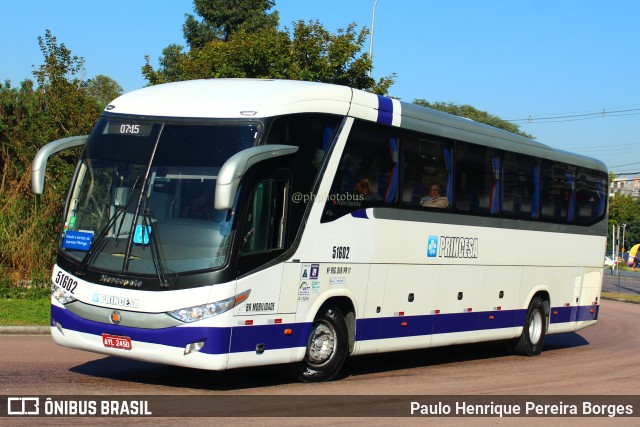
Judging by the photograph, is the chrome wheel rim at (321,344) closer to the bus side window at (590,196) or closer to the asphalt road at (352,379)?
the asphalt road at (352,379)

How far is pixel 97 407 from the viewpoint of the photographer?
9.34 m

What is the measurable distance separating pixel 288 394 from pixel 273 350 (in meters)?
0.55

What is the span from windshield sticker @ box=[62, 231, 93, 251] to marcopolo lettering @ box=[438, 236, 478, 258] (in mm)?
5792

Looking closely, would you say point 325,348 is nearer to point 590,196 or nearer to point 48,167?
point 590,196

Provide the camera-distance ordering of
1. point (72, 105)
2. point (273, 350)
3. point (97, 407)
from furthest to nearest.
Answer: point (72, 105) < point (273, 350) < point (97, 407)

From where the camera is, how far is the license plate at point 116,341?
10500mm

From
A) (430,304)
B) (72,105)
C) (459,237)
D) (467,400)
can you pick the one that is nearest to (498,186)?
(459,237)

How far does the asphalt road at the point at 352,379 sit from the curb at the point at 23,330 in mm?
410

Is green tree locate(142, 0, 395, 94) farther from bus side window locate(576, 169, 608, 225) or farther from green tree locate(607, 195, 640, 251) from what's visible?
green tree locate(607, 195, 640, 251)

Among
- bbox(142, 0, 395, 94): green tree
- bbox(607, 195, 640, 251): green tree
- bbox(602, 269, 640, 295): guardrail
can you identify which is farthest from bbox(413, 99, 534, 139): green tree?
bbox(142, 0, 395, 94): green tree

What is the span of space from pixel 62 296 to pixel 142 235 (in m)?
1.38

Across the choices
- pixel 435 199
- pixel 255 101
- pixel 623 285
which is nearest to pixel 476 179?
pixel 435 199

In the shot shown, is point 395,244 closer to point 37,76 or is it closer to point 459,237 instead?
point 459,237

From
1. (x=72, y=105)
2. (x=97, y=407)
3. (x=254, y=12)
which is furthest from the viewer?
(x=254, y=12)
